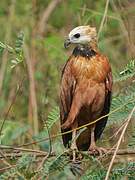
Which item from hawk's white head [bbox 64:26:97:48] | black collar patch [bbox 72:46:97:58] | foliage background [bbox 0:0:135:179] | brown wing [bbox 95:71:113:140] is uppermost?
foliage background [bbox 0:0:135:179]

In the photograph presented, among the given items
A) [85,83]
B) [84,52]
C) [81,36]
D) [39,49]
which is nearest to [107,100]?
[85,83]

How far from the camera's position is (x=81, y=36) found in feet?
15.4

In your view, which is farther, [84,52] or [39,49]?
[39,49]

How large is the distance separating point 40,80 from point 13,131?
2.18 meters

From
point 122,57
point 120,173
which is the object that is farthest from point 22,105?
point 120,173

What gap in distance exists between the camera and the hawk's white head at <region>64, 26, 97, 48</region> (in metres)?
4.55

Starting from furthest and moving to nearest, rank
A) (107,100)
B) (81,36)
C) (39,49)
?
(39,49)
(107,100)
(81,36)

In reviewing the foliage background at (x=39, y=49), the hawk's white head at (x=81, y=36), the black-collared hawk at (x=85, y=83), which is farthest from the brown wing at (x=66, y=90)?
the foliage background at (x=39, y=49)

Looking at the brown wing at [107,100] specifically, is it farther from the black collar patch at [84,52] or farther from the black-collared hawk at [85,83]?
the black collar patch at [84,52]

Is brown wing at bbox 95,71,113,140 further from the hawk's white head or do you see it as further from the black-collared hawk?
the hawk's white head

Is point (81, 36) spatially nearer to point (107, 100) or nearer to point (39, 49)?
point (107, 100)

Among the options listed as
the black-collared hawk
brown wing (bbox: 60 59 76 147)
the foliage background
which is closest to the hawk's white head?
the black-collared hawk

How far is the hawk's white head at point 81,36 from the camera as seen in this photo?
4.55 m

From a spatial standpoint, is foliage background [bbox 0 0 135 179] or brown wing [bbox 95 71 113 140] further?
foliage background [bbox 0 0 135 179]
